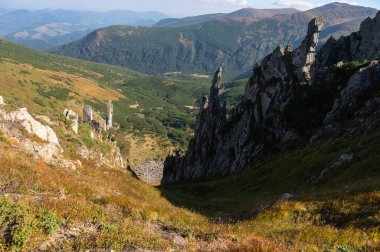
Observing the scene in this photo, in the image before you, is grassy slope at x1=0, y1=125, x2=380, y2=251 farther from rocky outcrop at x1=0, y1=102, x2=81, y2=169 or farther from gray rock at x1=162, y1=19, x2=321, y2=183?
gray rock at x1=162, y1=19, x2=321, y2=183

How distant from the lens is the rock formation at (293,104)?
178 ft

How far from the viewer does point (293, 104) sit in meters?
67.9

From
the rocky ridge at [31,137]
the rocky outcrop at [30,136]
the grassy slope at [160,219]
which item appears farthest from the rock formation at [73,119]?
the grassy slope at [160,219]

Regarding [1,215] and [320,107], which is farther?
[320,107]

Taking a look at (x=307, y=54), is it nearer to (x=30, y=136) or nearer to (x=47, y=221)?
(x=30, y=136)

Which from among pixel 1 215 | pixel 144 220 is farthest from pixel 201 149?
pixel 1 215

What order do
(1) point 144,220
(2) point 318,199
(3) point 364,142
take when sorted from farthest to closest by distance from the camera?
(3) point 364,142 < (2) point 318,199 < (1) point 144,220

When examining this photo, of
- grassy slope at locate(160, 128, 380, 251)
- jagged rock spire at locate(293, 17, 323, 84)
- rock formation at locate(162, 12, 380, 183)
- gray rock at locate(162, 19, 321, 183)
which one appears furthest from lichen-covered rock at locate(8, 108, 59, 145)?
jagged rock spire at locate(293, 17, 323, 84)

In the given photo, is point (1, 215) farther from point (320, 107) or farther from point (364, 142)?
point (320, 107)

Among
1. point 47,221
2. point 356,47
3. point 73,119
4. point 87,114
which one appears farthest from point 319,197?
point 87,114

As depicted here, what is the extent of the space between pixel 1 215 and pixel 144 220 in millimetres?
7929

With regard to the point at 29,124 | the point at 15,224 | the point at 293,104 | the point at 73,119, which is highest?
the point at 15,224

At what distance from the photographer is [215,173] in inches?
3260

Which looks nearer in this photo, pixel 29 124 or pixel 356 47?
pixel 29 124
